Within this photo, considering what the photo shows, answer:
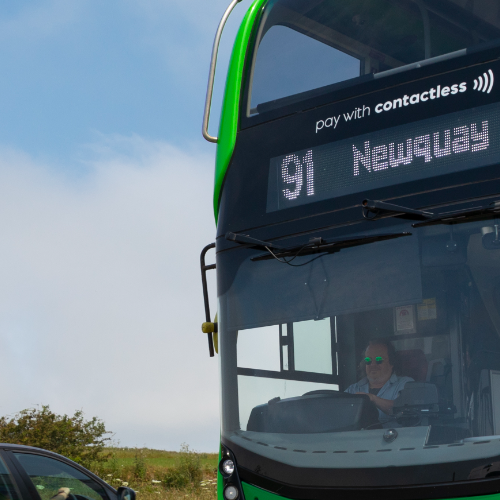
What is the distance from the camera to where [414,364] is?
4039mm

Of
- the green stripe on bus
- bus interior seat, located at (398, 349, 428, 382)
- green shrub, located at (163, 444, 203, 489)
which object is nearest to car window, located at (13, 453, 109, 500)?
the green stripe on bus

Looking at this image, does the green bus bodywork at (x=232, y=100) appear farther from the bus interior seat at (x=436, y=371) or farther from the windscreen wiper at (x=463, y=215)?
the bus interior seat at (x=436, y=371)

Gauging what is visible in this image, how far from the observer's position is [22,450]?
587 cm

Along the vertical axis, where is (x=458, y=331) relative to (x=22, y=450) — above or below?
above

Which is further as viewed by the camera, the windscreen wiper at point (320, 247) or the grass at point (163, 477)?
the grass at point (163, 477)

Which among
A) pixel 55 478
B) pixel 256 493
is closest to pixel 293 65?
pixel 256 493

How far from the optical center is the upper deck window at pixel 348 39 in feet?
16.4

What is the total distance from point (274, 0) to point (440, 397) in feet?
11.6

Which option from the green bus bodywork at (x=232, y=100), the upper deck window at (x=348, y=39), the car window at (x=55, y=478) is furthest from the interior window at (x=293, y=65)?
the car window at (x=55, y=478)

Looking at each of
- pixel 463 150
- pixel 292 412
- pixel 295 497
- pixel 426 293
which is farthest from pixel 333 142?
pixel 295 497

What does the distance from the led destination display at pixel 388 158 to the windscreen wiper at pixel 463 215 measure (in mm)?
282

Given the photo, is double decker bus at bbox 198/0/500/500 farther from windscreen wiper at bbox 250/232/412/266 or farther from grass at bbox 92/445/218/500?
grass at bbox 92/445/218/500

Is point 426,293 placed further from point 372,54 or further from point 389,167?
point 372,54

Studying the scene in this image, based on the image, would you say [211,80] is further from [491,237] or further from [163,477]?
[163,477]
